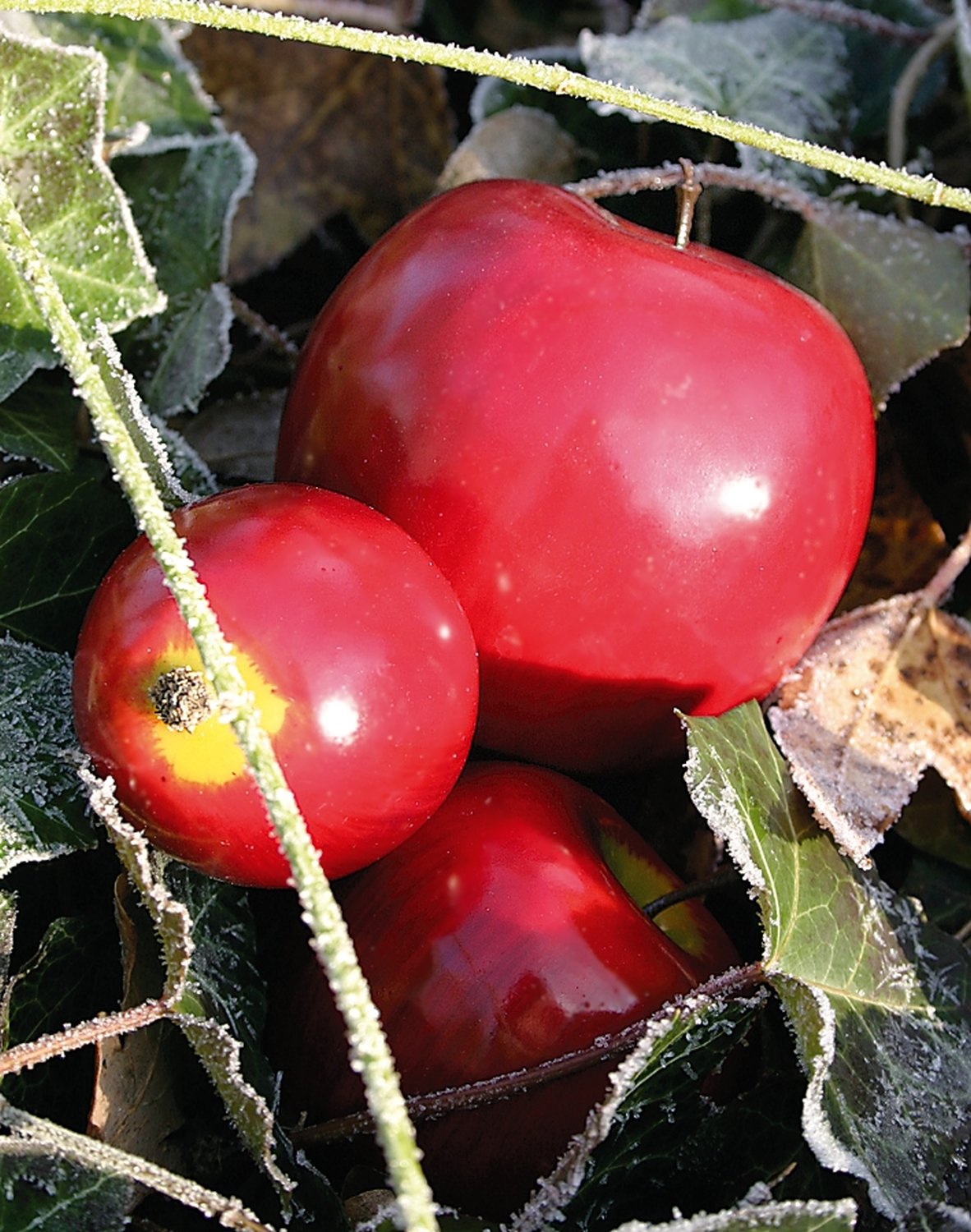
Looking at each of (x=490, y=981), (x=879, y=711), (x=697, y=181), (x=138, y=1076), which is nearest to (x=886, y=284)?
(x=697, y=181)

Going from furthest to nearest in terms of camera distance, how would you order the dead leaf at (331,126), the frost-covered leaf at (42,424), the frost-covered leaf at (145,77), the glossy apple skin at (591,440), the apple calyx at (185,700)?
the dead leaf at (331,126), the frost-covered leaf at (145,77), the frost-covered leaf at (42,424), the glossy apple skin at (591,440), the apple calyx at (185,700)

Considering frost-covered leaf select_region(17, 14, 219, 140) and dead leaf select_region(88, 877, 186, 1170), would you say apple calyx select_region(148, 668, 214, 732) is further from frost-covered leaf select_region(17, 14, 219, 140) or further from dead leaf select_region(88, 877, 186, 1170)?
frost-covered leaf select_region(17, 14, 219, 140)

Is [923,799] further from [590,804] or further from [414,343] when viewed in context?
[414,343]

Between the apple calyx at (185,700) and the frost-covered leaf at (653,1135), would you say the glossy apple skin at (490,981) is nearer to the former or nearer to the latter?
the frost-covered leaf at (653,1135)

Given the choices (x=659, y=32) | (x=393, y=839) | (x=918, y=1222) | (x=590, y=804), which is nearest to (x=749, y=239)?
(x=659, y=32)

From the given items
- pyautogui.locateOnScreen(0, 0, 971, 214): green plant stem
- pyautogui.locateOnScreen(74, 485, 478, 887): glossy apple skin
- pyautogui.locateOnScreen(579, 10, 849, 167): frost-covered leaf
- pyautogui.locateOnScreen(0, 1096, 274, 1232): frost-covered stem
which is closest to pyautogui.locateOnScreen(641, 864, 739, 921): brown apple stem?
pyautogui.locateOnScreen(74, 485, 478, 887): glossy apple skin

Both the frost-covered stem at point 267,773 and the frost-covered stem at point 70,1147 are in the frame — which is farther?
the frost-covered stem at point 70,1147

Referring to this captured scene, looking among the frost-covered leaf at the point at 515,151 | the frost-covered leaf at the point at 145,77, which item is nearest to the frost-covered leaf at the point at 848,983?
the frost-covered leaf at the point at 515,151
